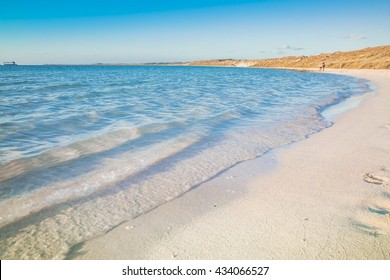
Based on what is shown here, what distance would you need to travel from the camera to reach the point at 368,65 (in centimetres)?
4791

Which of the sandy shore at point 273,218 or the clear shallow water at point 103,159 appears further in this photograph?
the clear shallow water at point 103,159

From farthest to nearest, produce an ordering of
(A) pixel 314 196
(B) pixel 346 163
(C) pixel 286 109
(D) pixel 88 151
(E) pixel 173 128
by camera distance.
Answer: (C) pixel 286 109 < (E) pixel 173 128 < (D) pixel 88 151 < (B) pixel 346 163 < (A) pixel 314 196

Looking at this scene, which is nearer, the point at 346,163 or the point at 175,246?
the point at 175,246

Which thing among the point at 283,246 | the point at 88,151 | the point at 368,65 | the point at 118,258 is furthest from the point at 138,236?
the point at 368,65

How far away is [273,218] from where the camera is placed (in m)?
2.94

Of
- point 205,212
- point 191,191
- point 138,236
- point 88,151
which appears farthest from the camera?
point 88,151

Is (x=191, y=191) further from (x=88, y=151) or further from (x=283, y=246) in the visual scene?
(x=88, y=151)

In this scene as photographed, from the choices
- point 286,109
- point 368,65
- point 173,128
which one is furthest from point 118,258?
point 368,65

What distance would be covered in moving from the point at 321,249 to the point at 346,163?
2757 mm

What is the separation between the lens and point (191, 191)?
3.75 meters

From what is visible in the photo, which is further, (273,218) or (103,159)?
(103,159)

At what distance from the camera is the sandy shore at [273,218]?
2436mm

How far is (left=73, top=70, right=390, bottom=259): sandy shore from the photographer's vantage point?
2.44 meters

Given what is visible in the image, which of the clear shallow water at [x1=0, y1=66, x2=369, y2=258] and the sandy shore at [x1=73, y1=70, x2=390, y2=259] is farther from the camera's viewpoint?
the clear shallow water at [x1=0, y1=66, x2=369, y2=258]
